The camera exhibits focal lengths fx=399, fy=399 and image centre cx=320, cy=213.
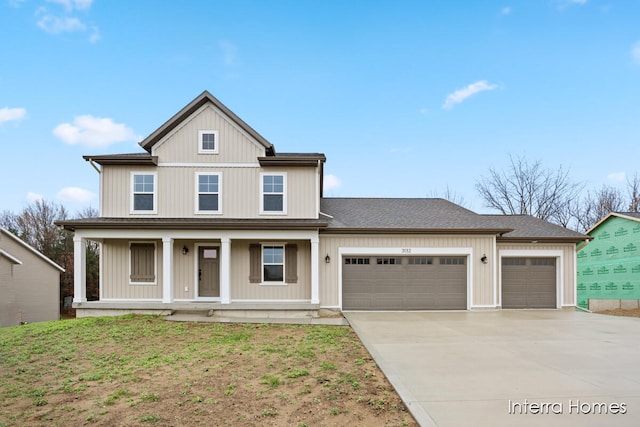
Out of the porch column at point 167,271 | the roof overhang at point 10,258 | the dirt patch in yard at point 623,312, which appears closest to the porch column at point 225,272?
the porch column at point 167,271

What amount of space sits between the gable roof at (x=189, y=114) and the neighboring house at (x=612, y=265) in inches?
608

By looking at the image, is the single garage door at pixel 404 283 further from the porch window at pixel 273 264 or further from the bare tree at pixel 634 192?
the bare tree at pixel 634 192

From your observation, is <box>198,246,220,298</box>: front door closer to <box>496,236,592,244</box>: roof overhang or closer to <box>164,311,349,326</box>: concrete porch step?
<box>164,311,349,326</box>: concrete porch step

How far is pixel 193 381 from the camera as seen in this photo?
19.7 feet

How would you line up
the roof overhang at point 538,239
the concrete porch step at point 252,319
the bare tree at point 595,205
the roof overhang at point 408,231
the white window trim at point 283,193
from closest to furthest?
the concrete porch step at point 252,319, the roof overhang at point 408,231, the white window trim at point 283,193, the roof overhang at point 538,239, the bare tree at point 595,205

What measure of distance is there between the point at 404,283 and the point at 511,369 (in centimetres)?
782

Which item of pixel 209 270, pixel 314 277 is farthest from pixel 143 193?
pixel 314 277

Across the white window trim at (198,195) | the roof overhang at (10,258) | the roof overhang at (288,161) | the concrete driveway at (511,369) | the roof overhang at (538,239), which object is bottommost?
the concrete driveway at (511,369)

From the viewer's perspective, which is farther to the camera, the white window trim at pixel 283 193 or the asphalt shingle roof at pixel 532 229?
the asphalt shingle roof at pixel 532 229

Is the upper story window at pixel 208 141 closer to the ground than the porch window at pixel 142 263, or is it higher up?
higher up

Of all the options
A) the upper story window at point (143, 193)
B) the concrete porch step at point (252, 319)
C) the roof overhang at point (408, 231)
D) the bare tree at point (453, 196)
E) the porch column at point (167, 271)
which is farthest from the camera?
the bare tree at point (453, 196)

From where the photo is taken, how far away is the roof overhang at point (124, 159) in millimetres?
13883

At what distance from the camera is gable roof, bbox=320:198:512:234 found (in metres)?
14.0

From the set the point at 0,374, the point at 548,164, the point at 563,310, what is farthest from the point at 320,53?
the point at 548,164
